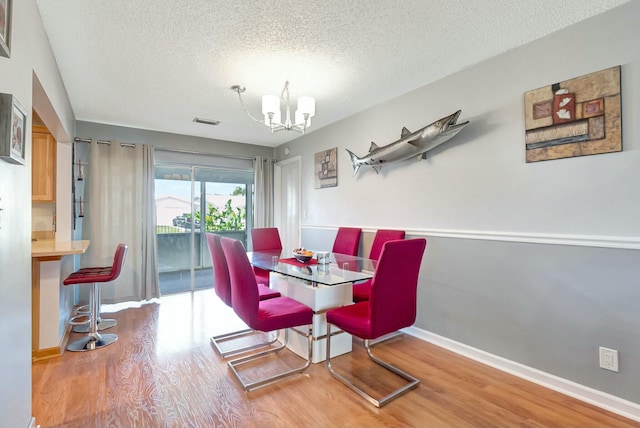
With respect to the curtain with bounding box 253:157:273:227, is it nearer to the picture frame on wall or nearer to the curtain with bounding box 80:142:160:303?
the curtain with bounding box 80:142:160:303

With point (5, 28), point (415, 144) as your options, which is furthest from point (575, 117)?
point (5, 28)

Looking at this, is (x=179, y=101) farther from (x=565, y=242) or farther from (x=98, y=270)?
(x=565, y=242)

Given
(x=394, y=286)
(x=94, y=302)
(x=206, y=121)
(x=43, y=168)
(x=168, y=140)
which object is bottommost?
(x=94, y=302)

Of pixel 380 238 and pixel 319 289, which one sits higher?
pixel 380 238

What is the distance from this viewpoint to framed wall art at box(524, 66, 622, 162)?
1.85 m

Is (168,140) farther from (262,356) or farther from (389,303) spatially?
(389,303)

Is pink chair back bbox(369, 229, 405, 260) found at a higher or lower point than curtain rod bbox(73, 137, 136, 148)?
lower

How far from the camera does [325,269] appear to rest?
2.55 m

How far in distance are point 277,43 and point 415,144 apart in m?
1.47

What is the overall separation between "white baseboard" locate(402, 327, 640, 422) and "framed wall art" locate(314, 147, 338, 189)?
89.2 inches

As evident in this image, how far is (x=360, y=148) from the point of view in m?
3.71

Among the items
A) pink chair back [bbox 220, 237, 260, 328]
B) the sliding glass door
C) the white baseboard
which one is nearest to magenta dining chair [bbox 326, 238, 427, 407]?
pink chair back [bbox 220, 237, 260, 328]

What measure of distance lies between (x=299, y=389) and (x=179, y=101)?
3.09 metres

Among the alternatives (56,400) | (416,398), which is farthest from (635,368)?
(56,400)
